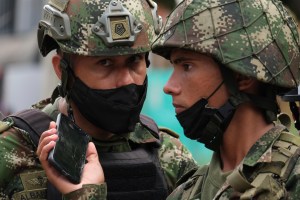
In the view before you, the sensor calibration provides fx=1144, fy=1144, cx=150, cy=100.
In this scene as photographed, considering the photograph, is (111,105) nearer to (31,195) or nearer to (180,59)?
(31,195)

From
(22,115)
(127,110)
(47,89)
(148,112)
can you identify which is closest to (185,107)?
(127,110)

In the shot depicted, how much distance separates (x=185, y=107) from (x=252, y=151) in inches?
14.2

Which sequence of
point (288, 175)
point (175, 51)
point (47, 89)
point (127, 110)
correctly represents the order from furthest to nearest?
1. point (47, 89)
2. point (127, 110)
3. point (175, 51)
4. point (288, 175)

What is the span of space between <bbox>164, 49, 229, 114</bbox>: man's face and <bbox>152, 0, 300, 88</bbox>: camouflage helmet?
0.27 ft

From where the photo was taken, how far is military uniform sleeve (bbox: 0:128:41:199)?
6227 mm

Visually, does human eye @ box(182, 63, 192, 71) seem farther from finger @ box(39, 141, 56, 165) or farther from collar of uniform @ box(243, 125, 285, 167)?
finger @ box(39, 141, 56, 165)

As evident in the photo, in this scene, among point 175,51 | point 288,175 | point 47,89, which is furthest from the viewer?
point 47,89

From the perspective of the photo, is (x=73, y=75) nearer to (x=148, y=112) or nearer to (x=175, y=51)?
(x=175, y=51)

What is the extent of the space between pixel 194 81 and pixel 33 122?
60.6 inches

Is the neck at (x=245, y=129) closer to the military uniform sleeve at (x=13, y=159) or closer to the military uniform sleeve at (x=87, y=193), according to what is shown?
the military uniform sleeve at (x=87, y=193)

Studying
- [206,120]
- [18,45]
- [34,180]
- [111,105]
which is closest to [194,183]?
[206,120]

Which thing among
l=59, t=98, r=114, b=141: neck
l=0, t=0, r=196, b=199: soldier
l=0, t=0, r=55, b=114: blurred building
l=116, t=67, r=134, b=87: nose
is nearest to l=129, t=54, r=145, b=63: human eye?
l=0, t=0, r=196, b=199: soldier

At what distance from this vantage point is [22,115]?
6.38 metres

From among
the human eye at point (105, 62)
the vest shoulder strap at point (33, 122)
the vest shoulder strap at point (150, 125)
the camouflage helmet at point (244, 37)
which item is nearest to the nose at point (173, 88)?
the camouflage helmet at point (244, 37)
